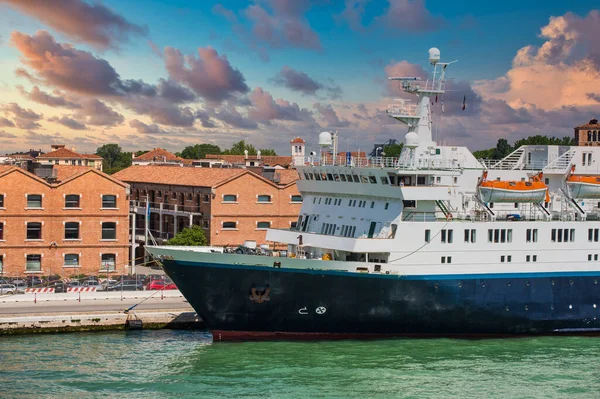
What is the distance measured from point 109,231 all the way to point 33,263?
4.50 metres

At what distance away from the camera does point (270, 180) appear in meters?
60.4

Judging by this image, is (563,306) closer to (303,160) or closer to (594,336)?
(594,336)

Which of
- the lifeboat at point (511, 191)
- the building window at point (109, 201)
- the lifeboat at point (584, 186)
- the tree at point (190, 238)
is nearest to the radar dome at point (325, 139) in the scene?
the lifeboat at point (511, 191)

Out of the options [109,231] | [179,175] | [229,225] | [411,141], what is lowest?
[109,231]

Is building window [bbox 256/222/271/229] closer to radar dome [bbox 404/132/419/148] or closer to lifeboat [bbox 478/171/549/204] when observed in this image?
lifeboat [bbox 478/171/549/204]

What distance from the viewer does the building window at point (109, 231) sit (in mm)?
52406

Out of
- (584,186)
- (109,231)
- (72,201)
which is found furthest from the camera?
(109,231)

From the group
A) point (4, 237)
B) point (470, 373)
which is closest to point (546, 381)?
point (470, 373)

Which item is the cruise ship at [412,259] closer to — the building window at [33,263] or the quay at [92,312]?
the quay at [92,312]

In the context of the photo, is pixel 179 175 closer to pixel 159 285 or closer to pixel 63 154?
pixel 159 285

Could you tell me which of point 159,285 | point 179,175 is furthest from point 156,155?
point 159,285

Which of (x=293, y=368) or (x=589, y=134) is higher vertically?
(x=589, y=134)

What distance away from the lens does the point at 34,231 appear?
167ft

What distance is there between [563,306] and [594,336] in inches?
83.1
